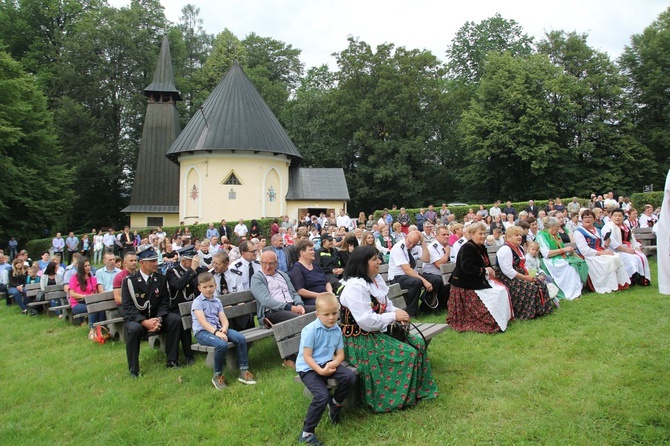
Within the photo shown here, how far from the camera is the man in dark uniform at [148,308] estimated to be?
6.30 meters

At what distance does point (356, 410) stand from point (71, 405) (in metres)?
3.14

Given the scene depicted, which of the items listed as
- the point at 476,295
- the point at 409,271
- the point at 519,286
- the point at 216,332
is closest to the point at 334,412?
the point at 216,332

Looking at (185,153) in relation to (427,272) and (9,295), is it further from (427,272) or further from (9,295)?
(427,272)

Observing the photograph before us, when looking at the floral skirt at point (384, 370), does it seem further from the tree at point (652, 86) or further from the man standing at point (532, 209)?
the tree at point (652, 86)

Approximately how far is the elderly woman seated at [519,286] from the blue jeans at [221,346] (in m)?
4.10

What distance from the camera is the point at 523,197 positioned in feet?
123

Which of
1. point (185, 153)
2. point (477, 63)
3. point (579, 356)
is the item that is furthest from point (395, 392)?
point (477, 63)

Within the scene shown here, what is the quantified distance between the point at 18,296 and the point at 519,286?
1207cm

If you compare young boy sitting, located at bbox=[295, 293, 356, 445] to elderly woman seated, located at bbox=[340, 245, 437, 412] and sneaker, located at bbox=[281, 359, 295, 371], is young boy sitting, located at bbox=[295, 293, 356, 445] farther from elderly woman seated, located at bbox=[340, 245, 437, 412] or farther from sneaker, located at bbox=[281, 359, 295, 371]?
sneaker, located at bbox=[281, 359, 295, 371]

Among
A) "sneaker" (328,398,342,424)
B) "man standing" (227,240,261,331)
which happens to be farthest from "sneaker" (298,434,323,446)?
"man standing" (227,240,261,331)

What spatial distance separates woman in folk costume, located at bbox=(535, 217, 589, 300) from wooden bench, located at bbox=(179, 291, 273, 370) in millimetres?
5581

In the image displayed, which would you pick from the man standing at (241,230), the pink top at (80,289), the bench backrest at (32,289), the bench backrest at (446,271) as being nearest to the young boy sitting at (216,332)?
the bench backrest at (446,271)

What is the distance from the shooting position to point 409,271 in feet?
26.2

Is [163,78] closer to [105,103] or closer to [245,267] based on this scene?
[105,103]
